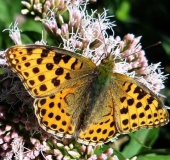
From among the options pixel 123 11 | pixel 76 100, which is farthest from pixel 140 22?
pixel 76 100

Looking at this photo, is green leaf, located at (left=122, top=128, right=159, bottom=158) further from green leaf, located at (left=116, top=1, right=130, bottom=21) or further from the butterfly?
green leaf, located at (left=116, top=1, right=130, bottom=21)

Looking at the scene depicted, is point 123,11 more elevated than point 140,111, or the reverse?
point 123,11

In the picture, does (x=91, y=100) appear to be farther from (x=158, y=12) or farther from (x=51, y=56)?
(x=158, y=12)

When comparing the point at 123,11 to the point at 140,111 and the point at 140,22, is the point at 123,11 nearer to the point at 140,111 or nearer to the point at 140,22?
the point at 140,22

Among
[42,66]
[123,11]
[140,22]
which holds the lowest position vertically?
[42,66]

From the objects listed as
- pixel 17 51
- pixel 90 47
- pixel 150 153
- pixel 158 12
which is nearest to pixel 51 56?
pixel 17 51

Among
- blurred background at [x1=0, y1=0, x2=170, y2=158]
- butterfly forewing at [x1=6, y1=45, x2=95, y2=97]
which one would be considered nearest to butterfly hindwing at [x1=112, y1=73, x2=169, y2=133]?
butterfly forewing at [x1=6, y1=45, x2=95, y2=97]

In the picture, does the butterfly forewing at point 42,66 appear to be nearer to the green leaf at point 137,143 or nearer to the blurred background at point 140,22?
the green leaf at point 137,143
